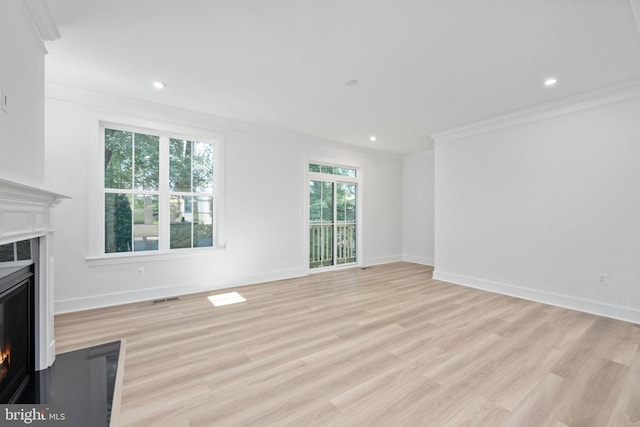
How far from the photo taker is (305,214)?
17.1ft

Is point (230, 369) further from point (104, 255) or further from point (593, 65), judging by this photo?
point (593, 65)

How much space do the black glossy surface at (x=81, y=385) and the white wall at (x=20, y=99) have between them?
140 centimetres

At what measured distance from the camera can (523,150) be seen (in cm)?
395

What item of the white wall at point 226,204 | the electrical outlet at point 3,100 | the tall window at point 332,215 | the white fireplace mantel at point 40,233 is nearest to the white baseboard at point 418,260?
the white wall at point 226,204

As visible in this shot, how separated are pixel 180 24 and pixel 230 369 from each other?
274 centimetres

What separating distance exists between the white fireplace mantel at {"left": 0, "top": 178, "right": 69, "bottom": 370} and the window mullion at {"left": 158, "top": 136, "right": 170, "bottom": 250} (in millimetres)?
1682

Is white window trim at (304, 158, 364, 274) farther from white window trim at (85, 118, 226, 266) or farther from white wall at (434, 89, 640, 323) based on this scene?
white wall at (434, 89, 640, 323)

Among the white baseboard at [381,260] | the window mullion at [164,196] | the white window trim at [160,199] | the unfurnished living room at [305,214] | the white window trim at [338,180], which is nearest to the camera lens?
the unfurnished living room at [305,214]

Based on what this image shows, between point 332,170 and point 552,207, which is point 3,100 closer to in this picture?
point 332,170

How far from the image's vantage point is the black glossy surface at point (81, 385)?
1623 mm

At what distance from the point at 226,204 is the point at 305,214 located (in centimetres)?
151

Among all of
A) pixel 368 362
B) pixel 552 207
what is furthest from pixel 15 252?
pixel 552 207

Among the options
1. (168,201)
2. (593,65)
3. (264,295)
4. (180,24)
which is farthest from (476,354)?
(168,201)

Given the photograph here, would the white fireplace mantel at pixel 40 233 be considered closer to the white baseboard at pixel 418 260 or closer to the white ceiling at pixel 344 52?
the white ceiling at pixel 344 52
